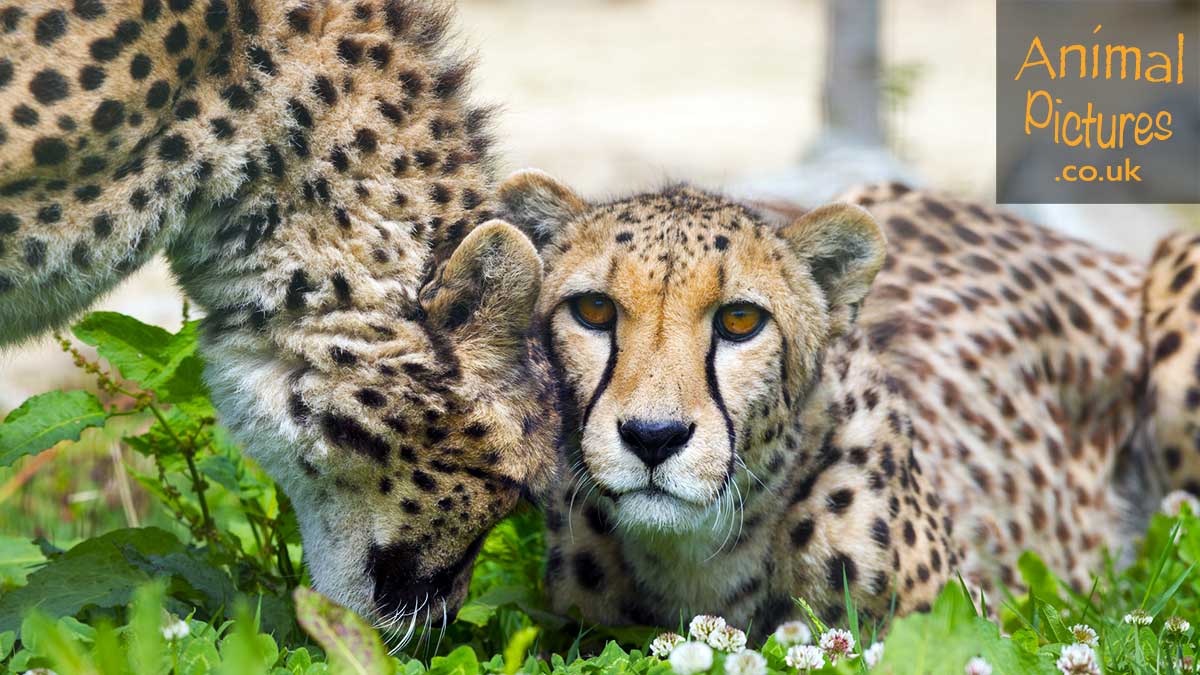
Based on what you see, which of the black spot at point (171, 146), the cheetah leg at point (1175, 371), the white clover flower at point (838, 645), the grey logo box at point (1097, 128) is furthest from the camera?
the grey logo box at point (1097, 128)

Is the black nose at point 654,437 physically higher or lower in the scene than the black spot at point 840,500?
higher

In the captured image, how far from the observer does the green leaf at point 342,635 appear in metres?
2.24

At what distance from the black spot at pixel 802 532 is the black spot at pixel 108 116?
1590mm

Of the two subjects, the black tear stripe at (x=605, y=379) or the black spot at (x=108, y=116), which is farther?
the black tear stripe at (x=605, y=379)

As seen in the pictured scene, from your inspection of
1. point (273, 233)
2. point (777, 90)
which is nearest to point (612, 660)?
point (273, 233)

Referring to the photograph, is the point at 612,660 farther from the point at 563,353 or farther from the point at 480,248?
the point at 480,248

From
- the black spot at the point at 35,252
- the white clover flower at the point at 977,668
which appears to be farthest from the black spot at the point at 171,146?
the white clover flower at the point at 977,668

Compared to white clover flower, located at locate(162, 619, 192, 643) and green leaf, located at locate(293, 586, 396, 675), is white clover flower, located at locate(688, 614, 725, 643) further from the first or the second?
white clover flower, located at locate(162, 619, 192, 643)

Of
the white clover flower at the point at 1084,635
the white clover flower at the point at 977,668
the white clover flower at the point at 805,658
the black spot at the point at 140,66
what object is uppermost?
the black spot at the point at 140,66

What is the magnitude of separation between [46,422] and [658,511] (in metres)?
1.29

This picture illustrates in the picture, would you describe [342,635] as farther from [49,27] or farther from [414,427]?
[49,27]

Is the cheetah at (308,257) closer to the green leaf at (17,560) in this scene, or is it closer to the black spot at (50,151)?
the black spot at (50,151)

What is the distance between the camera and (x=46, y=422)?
2.97 metres

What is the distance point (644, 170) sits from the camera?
10.5 m
